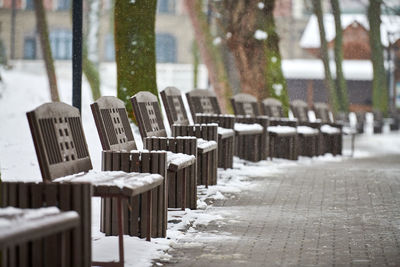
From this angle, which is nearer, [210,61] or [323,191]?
[323,191]

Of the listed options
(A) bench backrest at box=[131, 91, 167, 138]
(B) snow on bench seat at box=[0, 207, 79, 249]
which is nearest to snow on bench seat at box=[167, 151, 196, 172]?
(A) bench backrest at box=[131, 91, 167, 138]

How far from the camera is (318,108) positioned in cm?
2567

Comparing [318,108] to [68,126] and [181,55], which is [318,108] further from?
[181,55]

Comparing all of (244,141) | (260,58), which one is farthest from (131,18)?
(260,58)

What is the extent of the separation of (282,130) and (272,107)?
2319mm

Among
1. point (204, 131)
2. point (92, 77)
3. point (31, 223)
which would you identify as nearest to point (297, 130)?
point (204, 131)

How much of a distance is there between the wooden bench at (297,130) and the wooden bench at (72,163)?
11640 mm

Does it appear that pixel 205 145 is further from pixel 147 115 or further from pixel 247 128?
pixel 247 128

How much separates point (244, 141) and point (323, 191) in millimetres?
5198

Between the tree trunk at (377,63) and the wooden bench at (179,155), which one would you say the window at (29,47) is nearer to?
the tree trunk at (377,63)

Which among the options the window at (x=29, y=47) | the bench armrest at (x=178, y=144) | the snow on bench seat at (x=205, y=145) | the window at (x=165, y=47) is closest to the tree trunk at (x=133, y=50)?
the snow on bench seat at (x=205, y=145)

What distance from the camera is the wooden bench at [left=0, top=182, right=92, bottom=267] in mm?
6965

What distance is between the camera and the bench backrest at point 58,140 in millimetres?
8156

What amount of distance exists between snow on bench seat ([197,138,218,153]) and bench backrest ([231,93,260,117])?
6590 millimetres
